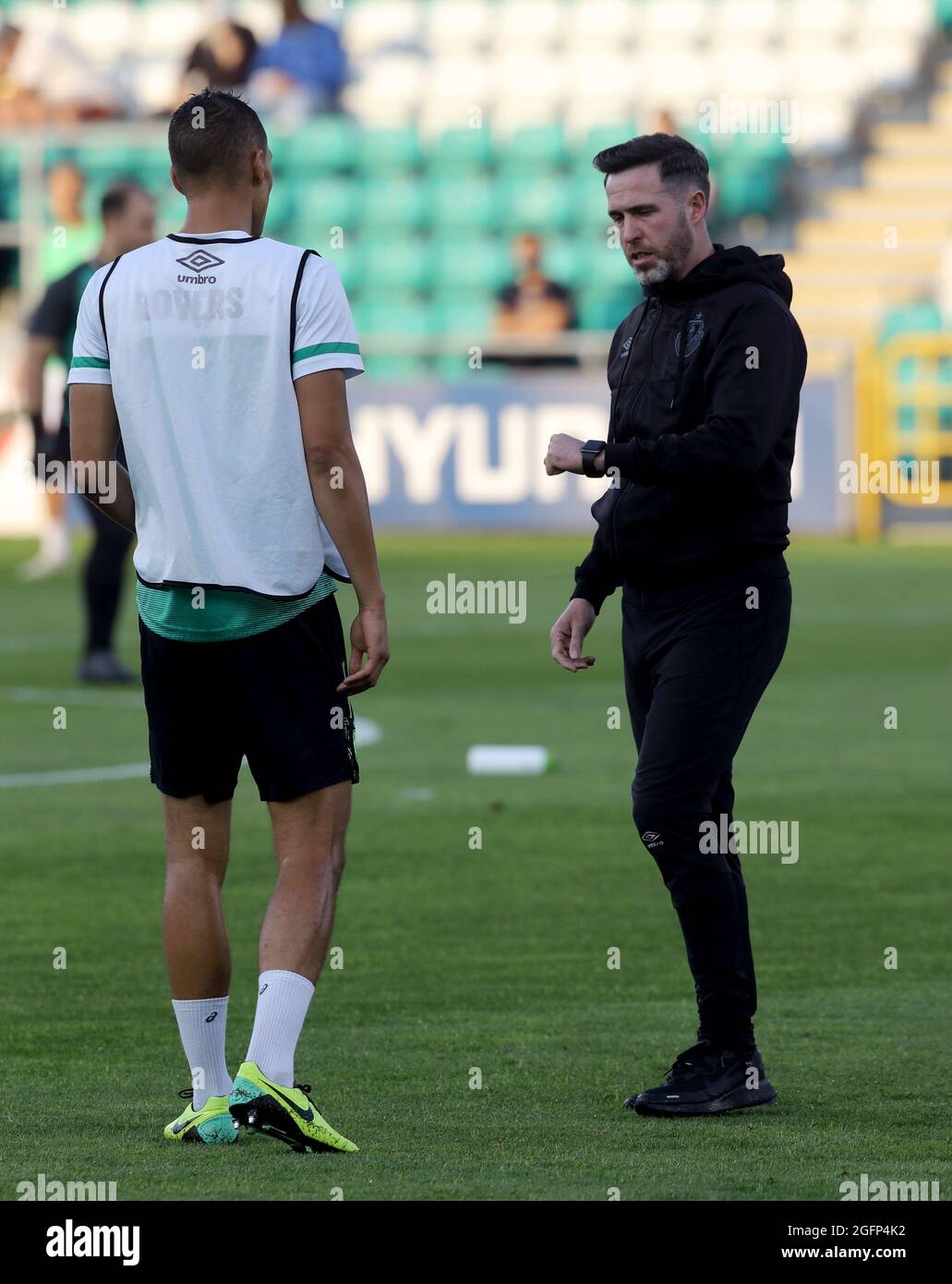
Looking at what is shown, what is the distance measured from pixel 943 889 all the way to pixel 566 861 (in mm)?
1264

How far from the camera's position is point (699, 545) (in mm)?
5039

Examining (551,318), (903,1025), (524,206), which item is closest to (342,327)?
(903,1025)

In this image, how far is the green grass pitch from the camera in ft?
14.6

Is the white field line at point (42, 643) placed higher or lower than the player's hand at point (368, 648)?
lower

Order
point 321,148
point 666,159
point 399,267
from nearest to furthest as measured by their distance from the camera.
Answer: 1. point 666,159
2. point 399,267
3. point 321,148

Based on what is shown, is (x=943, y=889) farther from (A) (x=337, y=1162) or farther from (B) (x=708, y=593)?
(A) (x=337, y=1162)

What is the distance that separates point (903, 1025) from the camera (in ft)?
18.7

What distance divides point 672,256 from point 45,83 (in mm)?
22756

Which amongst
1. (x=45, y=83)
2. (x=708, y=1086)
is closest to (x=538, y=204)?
(x=45, y=83)

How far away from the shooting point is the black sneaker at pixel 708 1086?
4.88 metres

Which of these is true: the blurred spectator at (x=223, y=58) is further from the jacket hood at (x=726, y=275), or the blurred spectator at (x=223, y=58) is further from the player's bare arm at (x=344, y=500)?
the player's bare arm at (x=344, y=500)

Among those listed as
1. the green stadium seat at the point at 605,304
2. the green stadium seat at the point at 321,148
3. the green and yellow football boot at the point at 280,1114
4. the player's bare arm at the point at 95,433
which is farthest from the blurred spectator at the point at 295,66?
the green and yellow football boot at the point at 280,1114

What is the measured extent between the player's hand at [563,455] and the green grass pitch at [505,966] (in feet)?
4.24

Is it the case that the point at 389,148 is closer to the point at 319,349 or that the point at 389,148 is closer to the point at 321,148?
the point at 321,148
